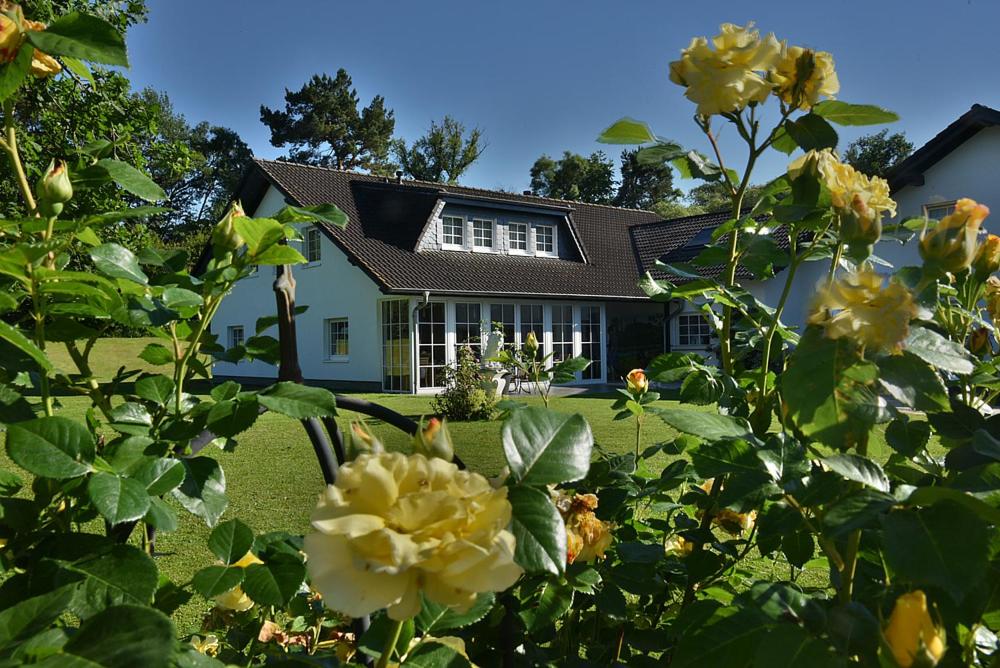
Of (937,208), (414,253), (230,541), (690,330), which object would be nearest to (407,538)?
Result: (230,541)

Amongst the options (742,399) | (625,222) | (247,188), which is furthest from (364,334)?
(742,399)

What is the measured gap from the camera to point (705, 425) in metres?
0.56

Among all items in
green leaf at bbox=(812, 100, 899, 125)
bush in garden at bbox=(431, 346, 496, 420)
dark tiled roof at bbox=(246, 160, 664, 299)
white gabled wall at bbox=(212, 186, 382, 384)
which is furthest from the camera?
white gabled wall at bbox=(212, 186, 382, 384)

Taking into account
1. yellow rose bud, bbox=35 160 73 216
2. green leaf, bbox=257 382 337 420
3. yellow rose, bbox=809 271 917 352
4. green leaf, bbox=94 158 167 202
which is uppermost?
green leaf, bbox=94 158 167 202

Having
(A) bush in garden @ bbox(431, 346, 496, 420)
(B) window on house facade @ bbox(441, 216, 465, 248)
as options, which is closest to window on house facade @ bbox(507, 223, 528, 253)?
(B) window on house facade @ bbox(441, 216, 465, 248)

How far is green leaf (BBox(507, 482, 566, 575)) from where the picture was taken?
0.40 m

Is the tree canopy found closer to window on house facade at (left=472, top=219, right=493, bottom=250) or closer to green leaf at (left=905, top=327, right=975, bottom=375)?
window on house facade at (left=472, top=219, right=493, bottom=250)

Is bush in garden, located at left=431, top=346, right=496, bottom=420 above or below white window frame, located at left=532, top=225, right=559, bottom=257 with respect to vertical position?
below

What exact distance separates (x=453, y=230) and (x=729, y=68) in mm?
13892

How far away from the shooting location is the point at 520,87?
966 inches

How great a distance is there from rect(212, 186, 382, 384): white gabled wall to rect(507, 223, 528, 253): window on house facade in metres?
3.47

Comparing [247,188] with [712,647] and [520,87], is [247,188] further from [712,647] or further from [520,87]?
[712,647]

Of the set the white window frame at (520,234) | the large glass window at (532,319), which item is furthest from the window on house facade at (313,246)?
the large glass window at (532,319)

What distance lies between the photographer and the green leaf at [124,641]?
12.9 inches
